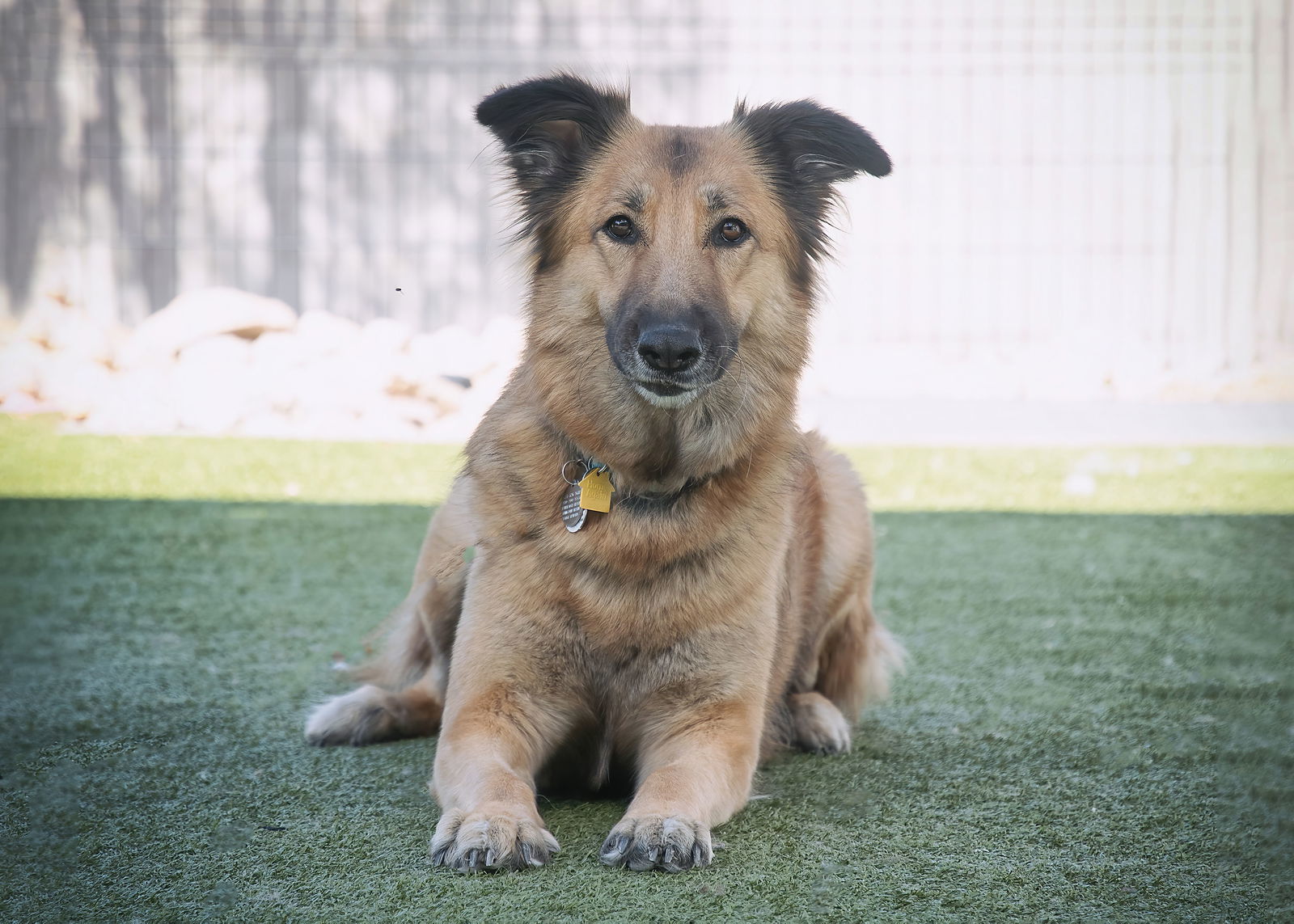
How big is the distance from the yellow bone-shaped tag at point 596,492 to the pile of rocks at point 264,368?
609cm

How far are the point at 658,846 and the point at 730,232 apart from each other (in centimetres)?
143

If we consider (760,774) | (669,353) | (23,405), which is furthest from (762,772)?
(23,405)

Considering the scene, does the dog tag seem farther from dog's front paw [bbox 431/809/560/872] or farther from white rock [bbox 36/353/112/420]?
white rock [bbox 36/353/112/420]

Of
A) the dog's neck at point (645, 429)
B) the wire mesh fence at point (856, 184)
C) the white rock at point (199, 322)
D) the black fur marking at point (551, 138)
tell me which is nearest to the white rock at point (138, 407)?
the white rock at point (199, 322)

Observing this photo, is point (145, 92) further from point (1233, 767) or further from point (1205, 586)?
point (1233, 767)

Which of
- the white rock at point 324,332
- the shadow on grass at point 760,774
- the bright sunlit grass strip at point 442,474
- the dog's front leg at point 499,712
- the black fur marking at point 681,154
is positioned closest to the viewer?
the shadow on grass at point 760,774

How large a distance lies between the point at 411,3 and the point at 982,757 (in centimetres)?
892

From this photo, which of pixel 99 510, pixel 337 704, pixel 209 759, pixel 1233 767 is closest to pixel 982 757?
pixel 1233 767

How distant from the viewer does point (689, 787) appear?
2.16 meters

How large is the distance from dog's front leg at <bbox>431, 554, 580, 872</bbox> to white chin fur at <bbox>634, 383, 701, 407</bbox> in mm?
495

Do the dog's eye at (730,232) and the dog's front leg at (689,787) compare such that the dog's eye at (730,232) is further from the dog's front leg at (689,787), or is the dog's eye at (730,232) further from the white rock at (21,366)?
the white rock at (21,366)

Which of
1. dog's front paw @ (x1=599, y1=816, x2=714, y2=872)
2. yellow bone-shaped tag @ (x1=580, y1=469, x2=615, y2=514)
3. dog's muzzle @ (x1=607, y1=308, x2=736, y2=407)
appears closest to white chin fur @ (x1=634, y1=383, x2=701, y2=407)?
dog's muzzle @ (x1=607, y1=308, x2=736, y2=407)

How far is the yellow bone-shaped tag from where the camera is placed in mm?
2473

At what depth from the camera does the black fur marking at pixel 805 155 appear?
2.87m
